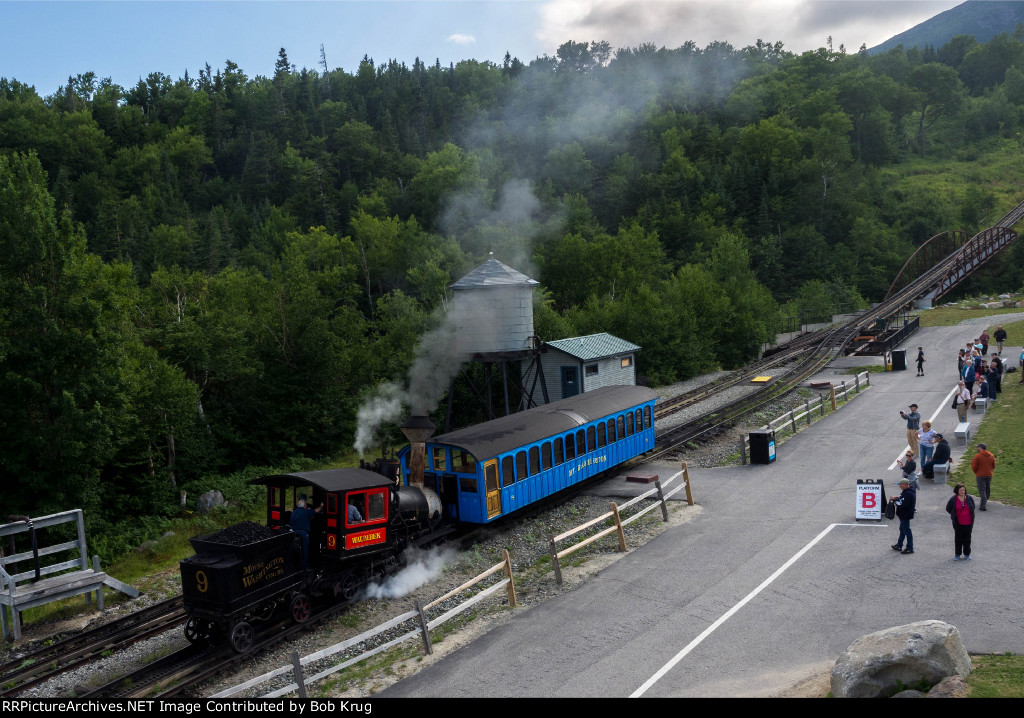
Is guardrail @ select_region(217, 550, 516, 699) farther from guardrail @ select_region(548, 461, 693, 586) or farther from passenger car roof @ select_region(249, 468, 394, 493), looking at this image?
passenger car roof @ select_region(249, 468, 394, 493)

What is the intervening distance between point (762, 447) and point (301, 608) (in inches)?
604

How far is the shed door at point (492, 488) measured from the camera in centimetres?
1716

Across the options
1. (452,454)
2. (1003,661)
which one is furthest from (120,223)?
(1003,661)

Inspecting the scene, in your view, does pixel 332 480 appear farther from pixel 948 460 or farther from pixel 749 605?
pixel 948 460

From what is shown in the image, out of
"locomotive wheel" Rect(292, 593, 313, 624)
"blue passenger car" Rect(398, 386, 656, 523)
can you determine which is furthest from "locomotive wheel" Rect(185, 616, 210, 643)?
"blue passenger car" Rect(398, 386, 656, 523)

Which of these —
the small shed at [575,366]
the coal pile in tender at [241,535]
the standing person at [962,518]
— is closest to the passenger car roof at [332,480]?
the coal pile in tender at [241,535]

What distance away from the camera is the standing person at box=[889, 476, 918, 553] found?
1391cm

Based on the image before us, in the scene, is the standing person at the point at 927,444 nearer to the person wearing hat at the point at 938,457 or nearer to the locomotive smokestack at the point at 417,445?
the person wearing hat at the point at 938,457

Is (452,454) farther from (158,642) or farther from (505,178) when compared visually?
(505,178)

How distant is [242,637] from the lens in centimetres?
1239

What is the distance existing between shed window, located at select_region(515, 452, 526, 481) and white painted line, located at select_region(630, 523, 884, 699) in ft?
21.8

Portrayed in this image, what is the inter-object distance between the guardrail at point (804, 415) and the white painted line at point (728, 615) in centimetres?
736

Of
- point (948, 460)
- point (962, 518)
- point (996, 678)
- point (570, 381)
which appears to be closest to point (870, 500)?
point (962, 518)

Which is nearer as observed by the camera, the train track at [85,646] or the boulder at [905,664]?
the boulder at [905,664]
